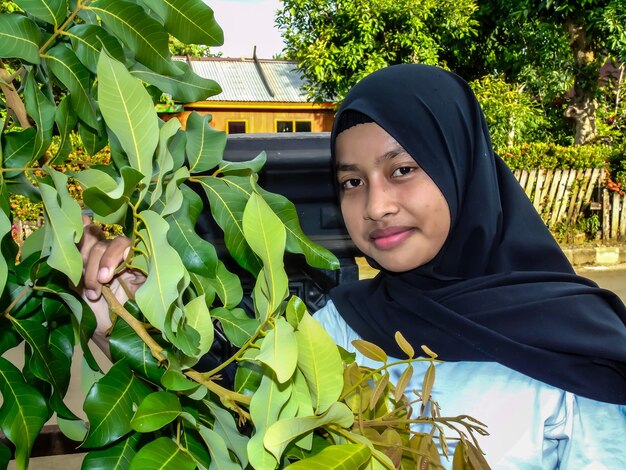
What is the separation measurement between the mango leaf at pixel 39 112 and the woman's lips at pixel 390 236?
0.75 meters

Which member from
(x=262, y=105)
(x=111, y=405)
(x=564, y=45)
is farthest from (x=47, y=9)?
(x=262, y=105)

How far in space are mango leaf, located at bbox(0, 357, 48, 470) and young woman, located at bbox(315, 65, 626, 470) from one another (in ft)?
2.45

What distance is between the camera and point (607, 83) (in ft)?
39.4

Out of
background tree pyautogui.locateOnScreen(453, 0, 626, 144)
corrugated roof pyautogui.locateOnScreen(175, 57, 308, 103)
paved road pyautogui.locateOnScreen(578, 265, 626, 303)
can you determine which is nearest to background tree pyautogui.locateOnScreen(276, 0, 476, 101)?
background tree pyautogui.locateOnScreen(453, 0, 626, 144)

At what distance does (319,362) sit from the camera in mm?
625

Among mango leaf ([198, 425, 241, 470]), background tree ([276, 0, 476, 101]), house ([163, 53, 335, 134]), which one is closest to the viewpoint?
mango leaf ([198, 425, 241, 470])

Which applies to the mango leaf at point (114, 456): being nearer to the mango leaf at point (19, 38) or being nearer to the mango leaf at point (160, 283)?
the mango leaf at point (160, 283)

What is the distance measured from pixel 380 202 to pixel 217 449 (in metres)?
0.76

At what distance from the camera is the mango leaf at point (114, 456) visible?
72 centimetres

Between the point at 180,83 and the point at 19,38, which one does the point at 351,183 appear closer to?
the point at 180,83

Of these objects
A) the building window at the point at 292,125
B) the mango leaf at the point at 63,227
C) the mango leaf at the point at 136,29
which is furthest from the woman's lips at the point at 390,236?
the building window at the point at 292,125

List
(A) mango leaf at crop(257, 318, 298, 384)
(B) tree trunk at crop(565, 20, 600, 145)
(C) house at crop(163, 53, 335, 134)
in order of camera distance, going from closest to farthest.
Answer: (A) mango leaf at crop(257, 318, 298, 384), (B) tree trunk at crop(565, 20, 600, 145), (C) house at crop(163, 53, 335, 134)

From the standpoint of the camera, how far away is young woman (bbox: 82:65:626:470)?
1340mm

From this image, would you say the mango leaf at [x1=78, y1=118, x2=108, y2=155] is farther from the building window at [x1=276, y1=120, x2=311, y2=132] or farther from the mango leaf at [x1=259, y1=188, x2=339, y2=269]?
the building window at [x1=276, y1=120, x2=311, y2=132]
